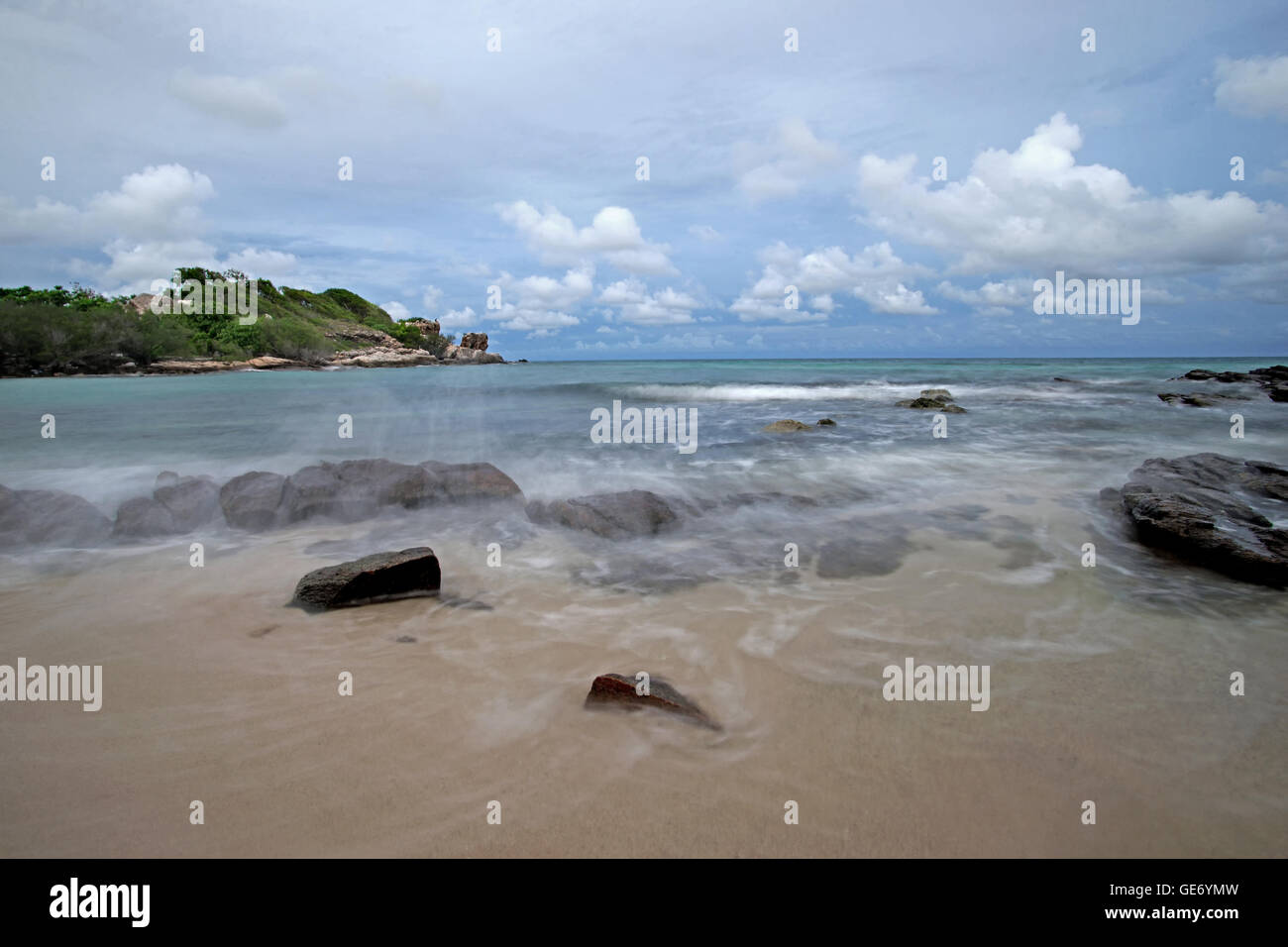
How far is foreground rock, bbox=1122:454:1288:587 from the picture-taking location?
222 inches

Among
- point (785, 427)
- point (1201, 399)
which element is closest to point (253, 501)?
point (785, 427)

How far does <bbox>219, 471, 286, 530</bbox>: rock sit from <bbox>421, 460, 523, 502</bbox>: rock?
2017 millimetres

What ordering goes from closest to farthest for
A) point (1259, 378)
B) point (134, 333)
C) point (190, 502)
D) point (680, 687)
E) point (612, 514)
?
point (680, 687) < point (612, 514) < point (190, 502) < point (1259, 378) < point (134, 333)

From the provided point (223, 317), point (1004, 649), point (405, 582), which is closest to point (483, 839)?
point (405, 582)

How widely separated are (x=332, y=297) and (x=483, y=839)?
153074mm

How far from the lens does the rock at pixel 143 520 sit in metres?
7.29

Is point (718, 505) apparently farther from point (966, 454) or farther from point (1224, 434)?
point (1224, 434)

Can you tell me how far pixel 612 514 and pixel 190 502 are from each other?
227 inches

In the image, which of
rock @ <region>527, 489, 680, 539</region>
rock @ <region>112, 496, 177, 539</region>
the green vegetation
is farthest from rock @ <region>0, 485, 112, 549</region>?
the green vegetation

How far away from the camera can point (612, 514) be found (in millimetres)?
7656

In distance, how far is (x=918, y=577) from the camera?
582 centimetres

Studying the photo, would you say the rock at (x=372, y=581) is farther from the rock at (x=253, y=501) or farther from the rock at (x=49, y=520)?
the rock at (x=49, y=520)

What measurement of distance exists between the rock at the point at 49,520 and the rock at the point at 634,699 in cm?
710

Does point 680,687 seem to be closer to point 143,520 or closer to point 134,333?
point 143,520
